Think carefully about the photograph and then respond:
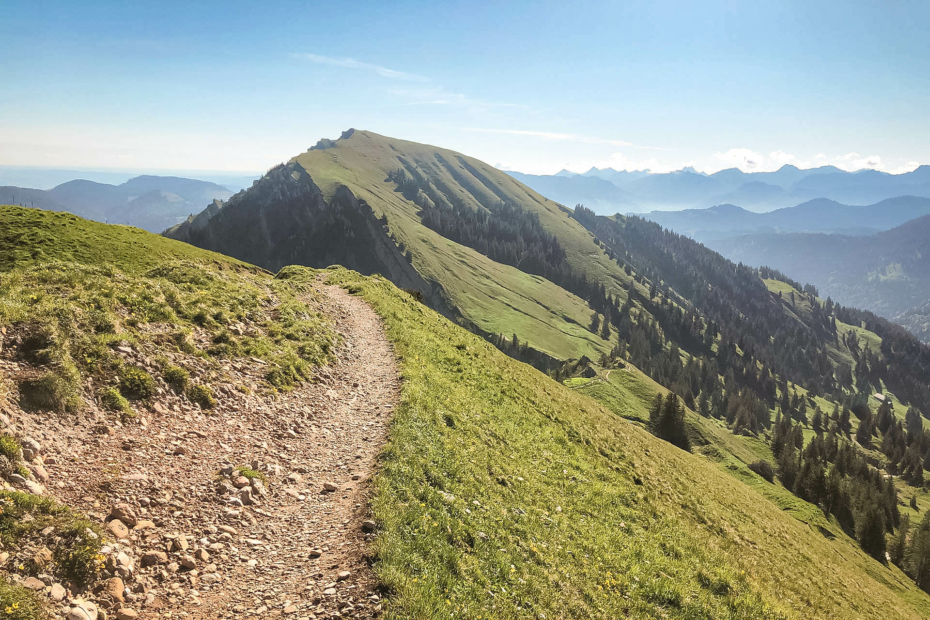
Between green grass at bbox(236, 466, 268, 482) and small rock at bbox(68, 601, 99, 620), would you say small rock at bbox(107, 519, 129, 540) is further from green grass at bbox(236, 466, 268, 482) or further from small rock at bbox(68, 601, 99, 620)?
green grass at bbox(236, 466, 268, 482)

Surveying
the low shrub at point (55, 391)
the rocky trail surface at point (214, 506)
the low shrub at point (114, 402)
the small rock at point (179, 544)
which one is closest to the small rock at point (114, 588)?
the rocky trail surface at point (214, 506)

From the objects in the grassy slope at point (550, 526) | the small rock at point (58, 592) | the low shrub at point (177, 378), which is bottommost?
the grassy slope at point (550, 526)

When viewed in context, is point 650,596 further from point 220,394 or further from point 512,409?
point 220,394

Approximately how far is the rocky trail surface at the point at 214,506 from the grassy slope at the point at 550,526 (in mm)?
1351

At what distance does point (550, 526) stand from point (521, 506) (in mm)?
1192

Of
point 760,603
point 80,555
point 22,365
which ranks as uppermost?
point 22,365

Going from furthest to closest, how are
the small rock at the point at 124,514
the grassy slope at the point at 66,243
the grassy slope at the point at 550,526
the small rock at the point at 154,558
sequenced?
the grassy slope at the point at 66,243, the grassy slope at the point at 550,526, the small rock at the point at 124,514, the small rock at the point at 154,558

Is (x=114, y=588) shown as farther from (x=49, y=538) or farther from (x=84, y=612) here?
(x=49, y=538)

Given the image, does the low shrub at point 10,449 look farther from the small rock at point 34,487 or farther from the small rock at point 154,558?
the small rock at point 154,558

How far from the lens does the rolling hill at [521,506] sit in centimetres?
1152

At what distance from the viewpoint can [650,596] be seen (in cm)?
1367

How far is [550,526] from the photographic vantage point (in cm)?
1530

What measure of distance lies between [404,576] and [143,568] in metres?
5.45

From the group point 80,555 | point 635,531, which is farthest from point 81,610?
point 635,531
